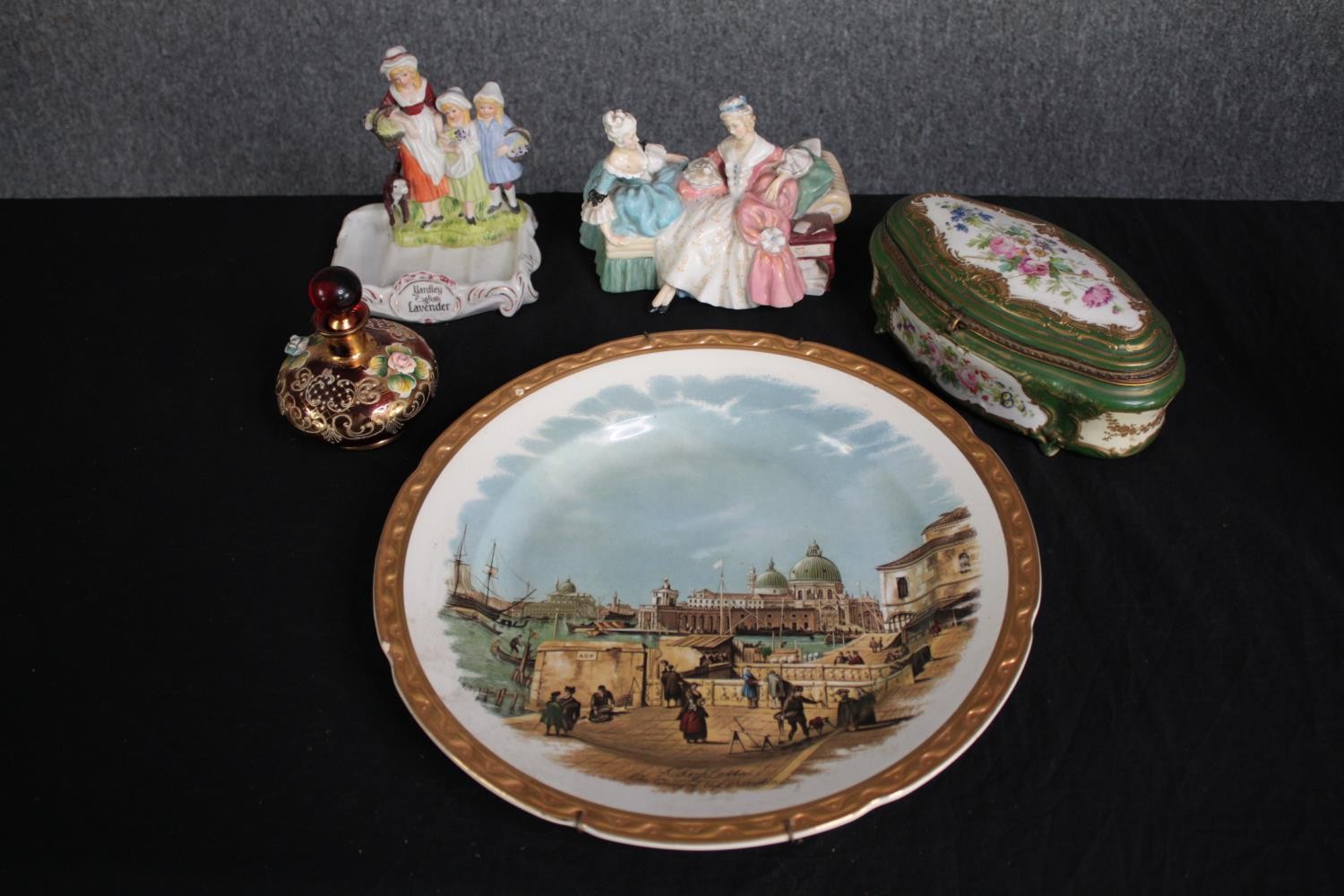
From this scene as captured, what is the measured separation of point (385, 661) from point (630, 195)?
0.68 m

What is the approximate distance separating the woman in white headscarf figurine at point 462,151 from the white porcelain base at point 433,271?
7cm

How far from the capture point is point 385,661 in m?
1.29

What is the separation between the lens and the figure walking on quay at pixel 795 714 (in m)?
1.21

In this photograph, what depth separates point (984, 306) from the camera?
4.65ft

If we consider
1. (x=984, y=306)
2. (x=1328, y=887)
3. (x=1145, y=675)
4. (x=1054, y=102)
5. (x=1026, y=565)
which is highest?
(x=1054, y=102)

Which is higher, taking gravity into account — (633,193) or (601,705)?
(633,193)

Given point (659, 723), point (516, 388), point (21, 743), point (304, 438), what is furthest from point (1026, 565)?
point (21, 743)

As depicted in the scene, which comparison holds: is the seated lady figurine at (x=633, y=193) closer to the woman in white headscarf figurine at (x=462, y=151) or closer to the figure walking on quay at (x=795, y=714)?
the woman in white headscarf figurine at (x=462, y=151)

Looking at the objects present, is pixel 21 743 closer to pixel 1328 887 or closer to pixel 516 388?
pixel 516 388

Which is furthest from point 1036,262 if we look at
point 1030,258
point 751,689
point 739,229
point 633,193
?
point 751,689

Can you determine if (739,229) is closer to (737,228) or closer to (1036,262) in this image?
(737,228)

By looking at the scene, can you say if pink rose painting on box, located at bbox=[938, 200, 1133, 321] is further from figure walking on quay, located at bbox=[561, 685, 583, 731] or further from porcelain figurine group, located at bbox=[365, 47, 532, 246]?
figure walking on quay, located at bbox=[561, 685, 583, 731]

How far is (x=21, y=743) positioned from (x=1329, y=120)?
2.28 m

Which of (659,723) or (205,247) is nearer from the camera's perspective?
(659,723)
